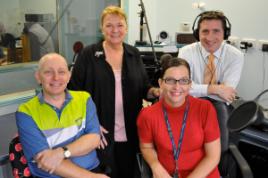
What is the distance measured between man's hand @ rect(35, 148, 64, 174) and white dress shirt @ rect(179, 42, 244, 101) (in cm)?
85

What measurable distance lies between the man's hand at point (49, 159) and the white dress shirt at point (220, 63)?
0.85 metres

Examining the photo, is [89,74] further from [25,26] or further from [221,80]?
[25,26]

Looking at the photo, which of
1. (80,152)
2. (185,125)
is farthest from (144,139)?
(80,152)

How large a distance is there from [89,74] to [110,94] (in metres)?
0.17

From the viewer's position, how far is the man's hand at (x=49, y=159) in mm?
1324

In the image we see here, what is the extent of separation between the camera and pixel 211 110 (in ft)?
4.96

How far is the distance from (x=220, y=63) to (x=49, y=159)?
44.1 inches

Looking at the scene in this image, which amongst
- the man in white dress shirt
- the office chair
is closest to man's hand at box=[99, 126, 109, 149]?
the man in white dress shirt

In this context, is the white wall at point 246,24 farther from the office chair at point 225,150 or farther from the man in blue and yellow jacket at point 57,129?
the man in blue and yellow jacket at point 57,129

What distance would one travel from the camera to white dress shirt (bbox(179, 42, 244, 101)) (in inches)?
→ 68.7

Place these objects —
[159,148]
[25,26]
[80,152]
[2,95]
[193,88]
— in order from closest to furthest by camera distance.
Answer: [80,152] < [159,148] < [193,88] < [2,95] < [25,26]

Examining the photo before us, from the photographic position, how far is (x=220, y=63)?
5.82 feet

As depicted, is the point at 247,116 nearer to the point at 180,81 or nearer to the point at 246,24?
the point at 180,81

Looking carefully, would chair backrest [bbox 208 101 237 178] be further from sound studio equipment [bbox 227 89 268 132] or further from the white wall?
the white wall
